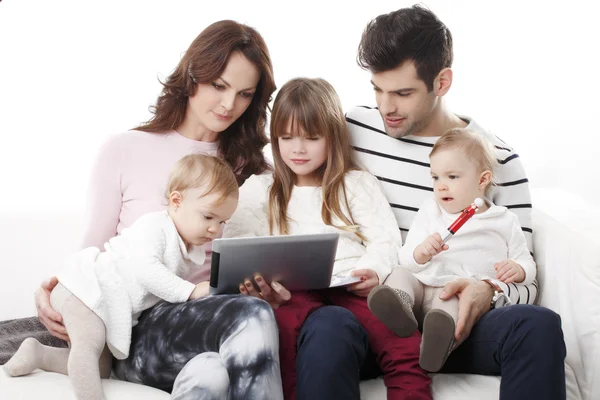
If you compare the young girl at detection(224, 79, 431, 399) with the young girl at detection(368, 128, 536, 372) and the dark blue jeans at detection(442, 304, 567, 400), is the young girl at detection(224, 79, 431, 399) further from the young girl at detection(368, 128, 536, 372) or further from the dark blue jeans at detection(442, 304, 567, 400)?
the dark blue jeans at detection(442, 304, 567, 400)

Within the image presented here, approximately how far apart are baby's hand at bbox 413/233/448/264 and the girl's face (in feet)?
1.37

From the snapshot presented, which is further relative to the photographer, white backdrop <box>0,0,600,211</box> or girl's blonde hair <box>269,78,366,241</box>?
white backdrop <box>0,0,600,211</box>

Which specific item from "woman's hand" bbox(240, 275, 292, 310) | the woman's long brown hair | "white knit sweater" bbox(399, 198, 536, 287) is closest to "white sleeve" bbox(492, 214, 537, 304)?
"white knit sweater" bbox(399, 198, 536, 287)

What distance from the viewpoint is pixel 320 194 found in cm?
229


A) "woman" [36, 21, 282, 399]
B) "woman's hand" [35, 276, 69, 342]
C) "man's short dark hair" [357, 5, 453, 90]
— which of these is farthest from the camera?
"man's short dark hair" [357, 5, 453, 90]

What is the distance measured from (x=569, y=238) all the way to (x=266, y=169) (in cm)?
94

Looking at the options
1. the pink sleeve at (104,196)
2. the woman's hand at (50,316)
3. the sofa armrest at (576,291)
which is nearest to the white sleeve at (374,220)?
the sofa armrest at (576,291)

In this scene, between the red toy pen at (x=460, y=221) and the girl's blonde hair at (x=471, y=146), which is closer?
the red toy pen at (x=460, y=221)

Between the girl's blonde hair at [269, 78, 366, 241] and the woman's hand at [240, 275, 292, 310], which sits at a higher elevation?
the girl's blonde hair at [269, 78, 366, 241]

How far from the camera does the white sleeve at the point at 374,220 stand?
7.11 feet

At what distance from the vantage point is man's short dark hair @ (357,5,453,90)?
223cm

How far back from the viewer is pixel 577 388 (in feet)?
6.54

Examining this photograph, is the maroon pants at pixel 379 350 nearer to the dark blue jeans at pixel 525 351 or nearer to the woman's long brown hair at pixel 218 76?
the dark blue jeans at pixel 525 351

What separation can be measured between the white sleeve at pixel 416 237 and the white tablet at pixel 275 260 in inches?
11.2
